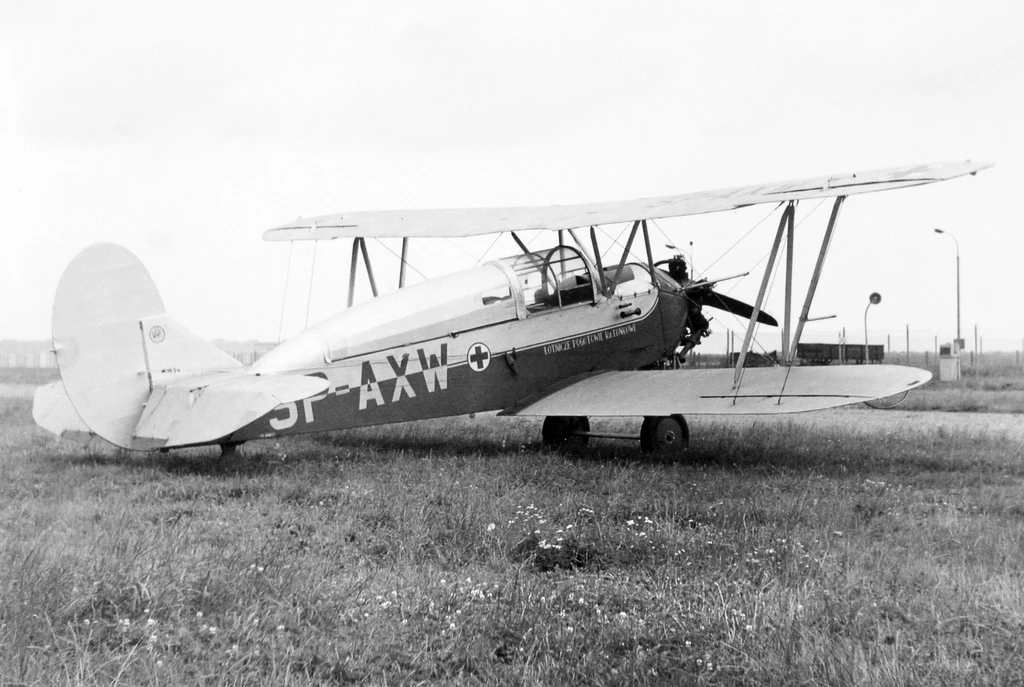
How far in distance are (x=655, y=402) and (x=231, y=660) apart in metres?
6.98

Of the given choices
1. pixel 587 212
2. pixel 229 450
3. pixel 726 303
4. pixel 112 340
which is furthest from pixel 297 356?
pixel 726 303

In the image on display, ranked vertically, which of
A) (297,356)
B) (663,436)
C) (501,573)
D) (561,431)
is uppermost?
(297,356)

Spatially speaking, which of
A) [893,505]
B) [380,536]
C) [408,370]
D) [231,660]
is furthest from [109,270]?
[893,505]

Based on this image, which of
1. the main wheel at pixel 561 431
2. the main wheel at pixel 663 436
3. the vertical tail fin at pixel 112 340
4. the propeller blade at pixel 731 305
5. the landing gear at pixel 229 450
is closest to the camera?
the vertical tail fin at pixel 112 340

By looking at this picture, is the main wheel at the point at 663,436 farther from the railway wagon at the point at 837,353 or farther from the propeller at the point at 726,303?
the railway wagon at the point at 837,353

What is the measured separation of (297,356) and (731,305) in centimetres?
682

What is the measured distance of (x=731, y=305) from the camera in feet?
44.5

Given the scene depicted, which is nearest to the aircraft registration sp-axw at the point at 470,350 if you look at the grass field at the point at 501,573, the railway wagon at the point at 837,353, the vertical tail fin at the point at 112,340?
the vertical tail fin at the point at 112,340

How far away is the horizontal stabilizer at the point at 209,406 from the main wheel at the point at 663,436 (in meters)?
4.03

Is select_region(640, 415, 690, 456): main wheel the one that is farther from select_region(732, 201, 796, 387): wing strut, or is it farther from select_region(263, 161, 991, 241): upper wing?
select_region(263, 161, 991, 241): upper wing

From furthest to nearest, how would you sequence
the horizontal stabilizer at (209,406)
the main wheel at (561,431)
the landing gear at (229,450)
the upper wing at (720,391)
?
the main wheel at (561,431), the upper wing at (720,391), the landing gear at (229,450), the horizontal stabilizer at (209,406)

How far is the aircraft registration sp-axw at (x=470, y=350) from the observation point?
845 centimetres

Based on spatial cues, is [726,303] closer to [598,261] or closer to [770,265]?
[598,261]

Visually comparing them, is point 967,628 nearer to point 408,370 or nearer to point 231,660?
point 231,660
